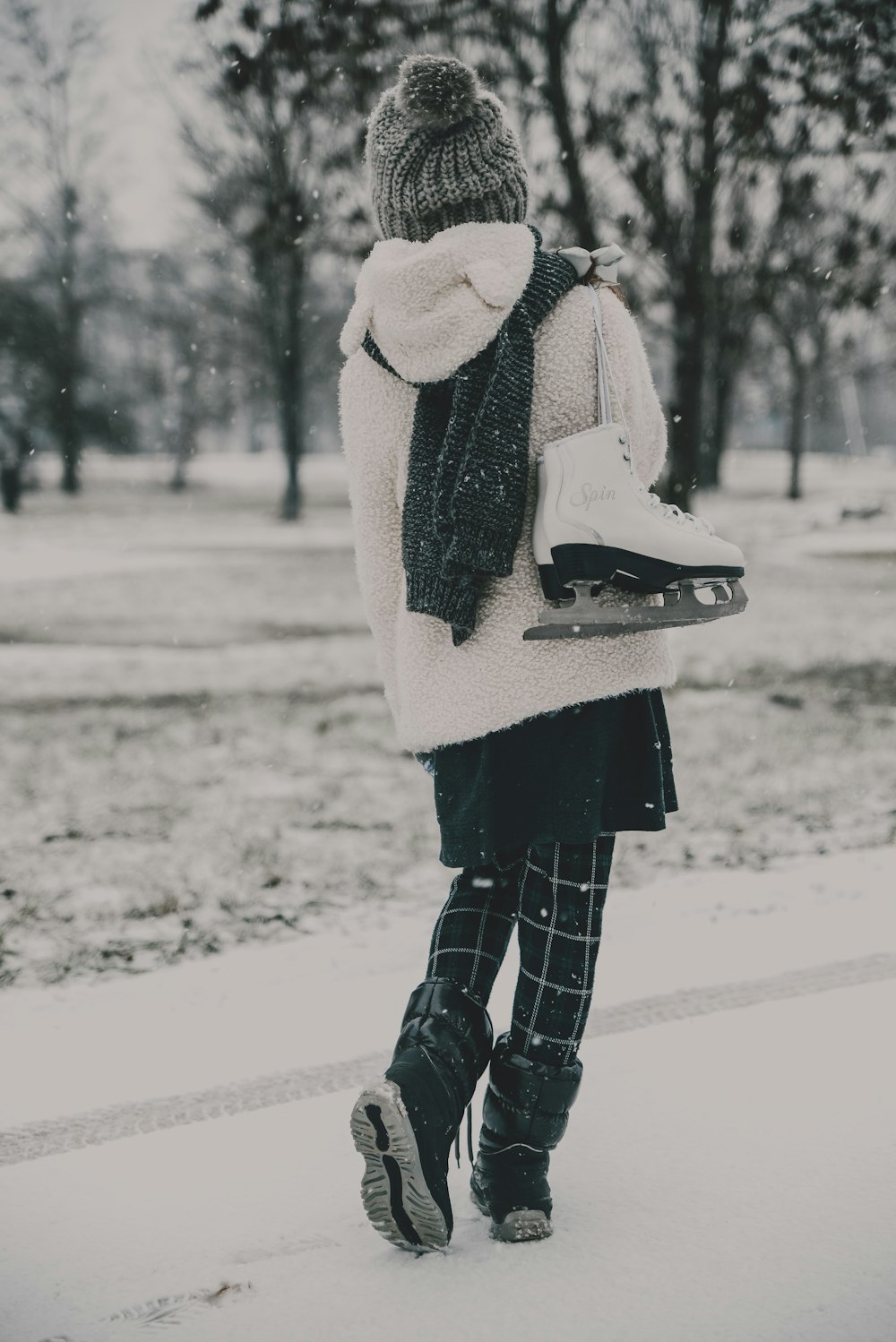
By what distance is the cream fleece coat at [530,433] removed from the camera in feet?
5.48

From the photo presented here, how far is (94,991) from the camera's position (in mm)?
2904

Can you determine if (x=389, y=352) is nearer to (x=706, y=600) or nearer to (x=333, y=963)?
(x=706, y=600)

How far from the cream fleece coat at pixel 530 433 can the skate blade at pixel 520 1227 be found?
2.39 feet

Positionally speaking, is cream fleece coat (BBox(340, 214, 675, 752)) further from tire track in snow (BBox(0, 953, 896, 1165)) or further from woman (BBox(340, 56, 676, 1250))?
tire track in snow (BBox(0, 953, 896, 1165))

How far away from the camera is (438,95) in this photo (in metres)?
1.67

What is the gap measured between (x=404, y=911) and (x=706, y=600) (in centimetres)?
195

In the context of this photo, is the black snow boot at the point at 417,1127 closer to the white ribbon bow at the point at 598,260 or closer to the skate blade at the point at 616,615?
the skate blade at the point at 616,615

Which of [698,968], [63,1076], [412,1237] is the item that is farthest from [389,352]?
[698,968]

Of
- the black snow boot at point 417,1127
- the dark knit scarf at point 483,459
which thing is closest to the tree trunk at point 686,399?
the dark knit scarf at point 483,459

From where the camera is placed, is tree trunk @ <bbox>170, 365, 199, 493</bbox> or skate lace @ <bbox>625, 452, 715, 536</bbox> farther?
tree trunk @ <bbox>170, 365, 199, 493</bbox>

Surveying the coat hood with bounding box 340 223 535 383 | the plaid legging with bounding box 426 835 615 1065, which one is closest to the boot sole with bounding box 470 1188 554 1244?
the plaid legging with bounding box 426 835 615 1065

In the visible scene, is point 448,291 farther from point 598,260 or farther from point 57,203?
point 57,203

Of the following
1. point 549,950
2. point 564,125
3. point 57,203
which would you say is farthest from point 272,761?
point 57,203

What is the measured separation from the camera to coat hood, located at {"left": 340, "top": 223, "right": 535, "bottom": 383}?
1.66 meters
